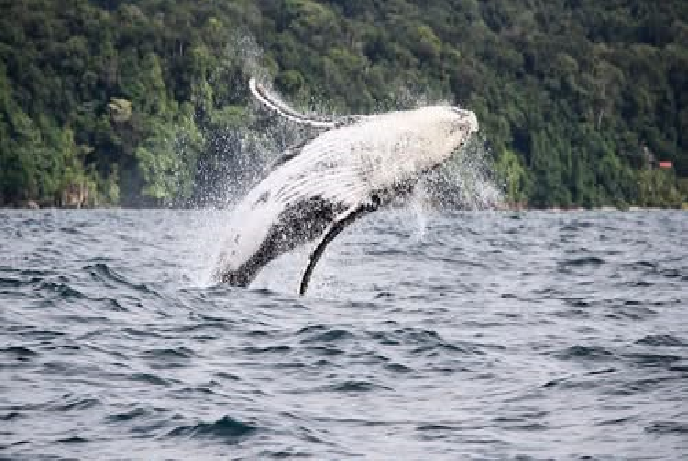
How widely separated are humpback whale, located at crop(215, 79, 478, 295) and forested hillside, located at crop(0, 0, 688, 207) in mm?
84374

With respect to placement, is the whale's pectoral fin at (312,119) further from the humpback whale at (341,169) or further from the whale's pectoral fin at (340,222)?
the whale's pectoral fin at (340,222)

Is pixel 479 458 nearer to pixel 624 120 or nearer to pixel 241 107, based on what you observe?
pixel 241 107

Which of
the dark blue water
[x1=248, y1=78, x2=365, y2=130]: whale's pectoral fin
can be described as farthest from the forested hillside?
[x1=248, y1=78, x2=365, y2=130]: whale's pectoral fin

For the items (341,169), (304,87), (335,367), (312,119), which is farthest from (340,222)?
(304,87)

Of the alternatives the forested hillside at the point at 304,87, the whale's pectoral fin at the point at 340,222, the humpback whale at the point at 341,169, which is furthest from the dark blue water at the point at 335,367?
the forested hillside at the point at 304,87

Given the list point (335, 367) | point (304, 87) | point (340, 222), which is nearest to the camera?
point (335, 367)

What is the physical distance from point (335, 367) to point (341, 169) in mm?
2224

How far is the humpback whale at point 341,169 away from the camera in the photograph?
45.8ft

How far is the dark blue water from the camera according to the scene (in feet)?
34.1

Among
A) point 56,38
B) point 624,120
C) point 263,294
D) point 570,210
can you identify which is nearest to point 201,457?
point 263,294

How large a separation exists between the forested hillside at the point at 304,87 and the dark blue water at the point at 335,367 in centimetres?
8049

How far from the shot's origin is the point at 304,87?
11869cm

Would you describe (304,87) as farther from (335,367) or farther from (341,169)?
(335,367)

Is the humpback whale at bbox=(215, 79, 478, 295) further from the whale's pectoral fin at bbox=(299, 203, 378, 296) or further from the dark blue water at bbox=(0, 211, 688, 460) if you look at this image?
the dark blue water at bbox=(0, 211, 688, 460)
